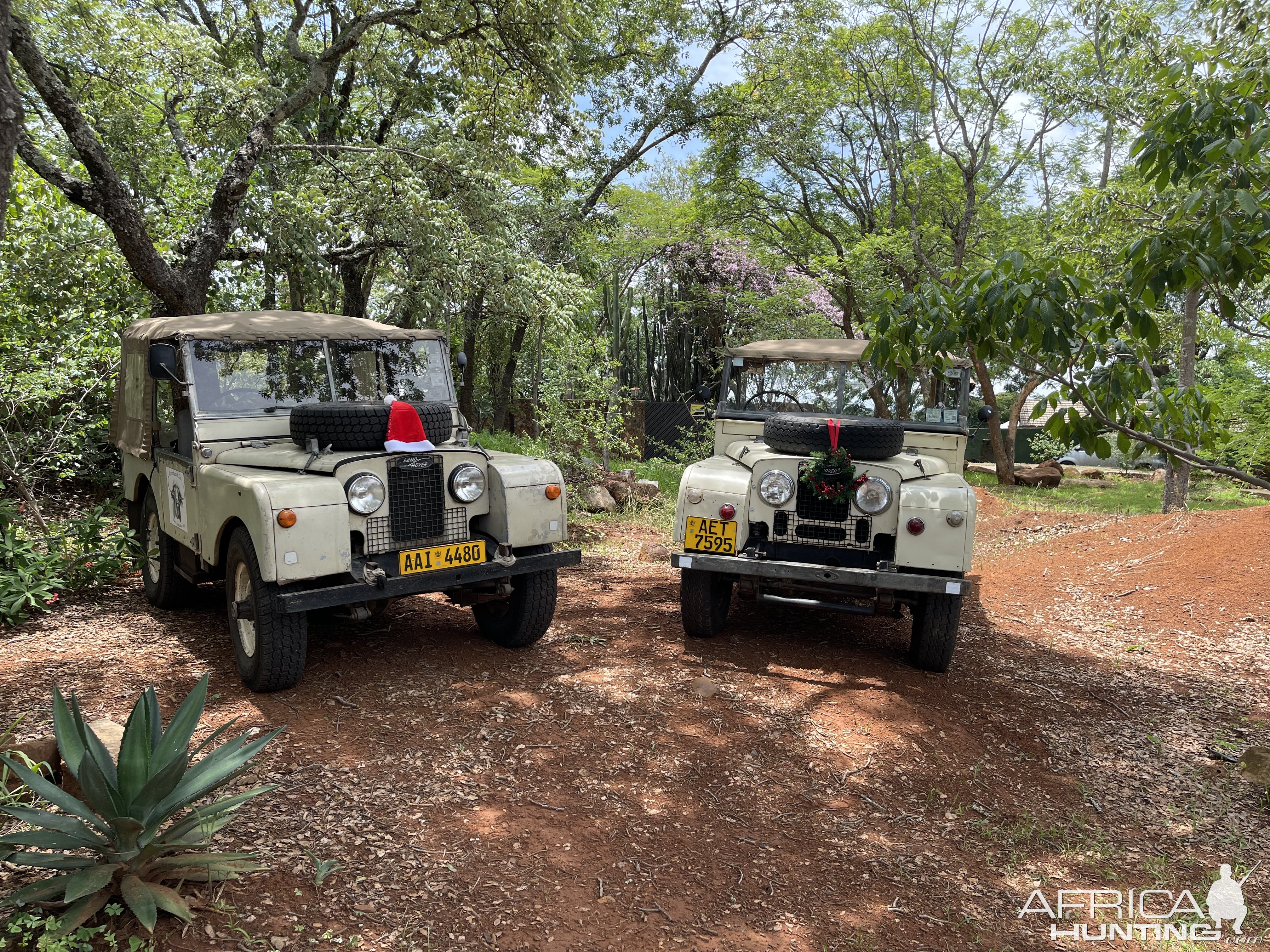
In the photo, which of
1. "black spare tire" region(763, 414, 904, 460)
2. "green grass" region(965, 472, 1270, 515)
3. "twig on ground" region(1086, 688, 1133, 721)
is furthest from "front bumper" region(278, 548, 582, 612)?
"green grass" region(965, 472, 1270, 515)

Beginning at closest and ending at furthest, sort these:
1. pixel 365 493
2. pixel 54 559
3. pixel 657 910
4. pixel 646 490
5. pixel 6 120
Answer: pixel 657 910 → pixel 6 120 → pixel 365 493 → pixel 54 559 → pixel 646 490

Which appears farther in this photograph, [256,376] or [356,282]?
[356,282]

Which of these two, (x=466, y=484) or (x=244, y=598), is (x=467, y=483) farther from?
(x=244, y=598)

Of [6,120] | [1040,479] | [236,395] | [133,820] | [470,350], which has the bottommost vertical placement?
[1040,479]

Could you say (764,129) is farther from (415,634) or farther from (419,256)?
(415,634)

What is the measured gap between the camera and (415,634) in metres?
5.38

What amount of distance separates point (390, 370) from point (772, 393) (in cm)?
307

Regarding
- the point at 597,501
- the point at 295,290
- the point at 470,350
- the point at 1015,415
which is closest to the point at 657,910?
the point at 597,501

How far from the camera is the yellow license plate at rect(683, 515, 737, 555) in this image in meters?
5.04

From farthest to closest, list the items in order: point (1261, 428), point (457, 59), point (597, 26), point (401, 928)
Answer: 1. point (597, 26)
2. point (1261, 428)
3. point (457, 59)
4. point (401, 928)

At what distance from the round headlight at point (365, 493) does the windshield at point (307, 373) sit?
1171 mm

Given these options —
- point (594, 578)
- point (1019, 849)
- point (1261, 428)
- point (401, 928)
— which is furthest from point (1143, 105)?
point (401, 928)

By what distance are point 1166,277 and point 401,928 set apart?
3.93 meters

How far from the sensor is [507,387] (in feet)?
Answer: 70.6
